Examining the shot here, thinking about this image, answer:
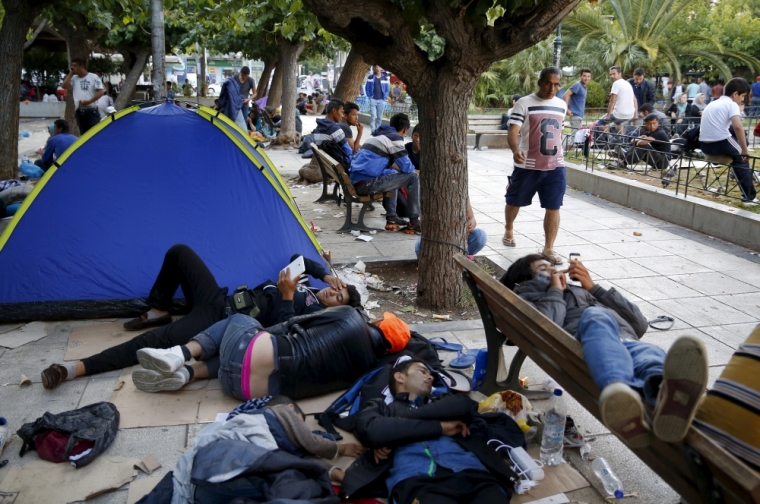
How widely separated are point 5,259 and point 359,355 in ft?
10.2

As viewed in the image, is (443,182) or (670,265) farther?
(670,265)

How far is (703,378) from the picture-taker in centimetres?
186

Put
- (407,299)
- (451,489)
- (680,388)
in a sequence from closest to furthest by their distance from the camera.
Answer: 1. (680,388)
2. (451,489)
3. (407,299)

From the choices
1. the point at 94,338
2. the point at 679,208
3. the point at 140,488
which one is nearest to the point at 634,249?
the point at 679,208

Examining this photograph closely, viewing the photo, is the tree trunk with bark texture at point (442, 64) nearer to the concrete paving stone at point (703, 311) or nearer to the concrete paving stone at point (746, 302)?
the concrete paving stone at point (703, 311)

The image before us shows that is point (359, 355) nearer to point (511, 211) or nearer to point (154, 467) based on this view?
point (154, 467)

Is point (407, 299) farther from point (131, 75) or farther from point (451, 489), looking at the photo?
point (131, 75)

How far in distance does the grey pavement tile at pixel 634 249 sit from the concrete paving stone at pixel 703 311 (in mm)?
1372

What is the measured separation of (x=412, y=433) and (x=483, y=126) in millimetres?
15885

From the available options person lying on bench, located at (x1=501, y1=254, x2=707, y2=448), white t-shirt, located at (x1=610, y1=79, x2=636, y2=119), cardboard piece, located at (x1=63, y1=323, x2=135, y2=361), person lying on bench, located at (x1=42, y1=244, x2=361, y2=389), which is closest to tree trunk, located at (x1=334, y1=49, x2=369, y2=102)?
white t-shirt, located at (x1=610, y1=79, x2=636, y2=119)

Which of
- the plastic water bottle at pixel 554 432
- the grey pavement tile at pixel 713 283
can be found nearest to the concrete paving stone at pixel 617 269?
the grey pavement tile at pixel 713 283

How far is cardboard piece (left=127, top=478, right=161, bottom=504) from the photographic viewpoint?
311 cm

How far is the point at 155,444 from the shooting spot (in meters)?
3.56

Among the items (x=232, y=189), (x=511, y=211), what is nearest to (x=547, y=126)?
(x=511, y=211)
